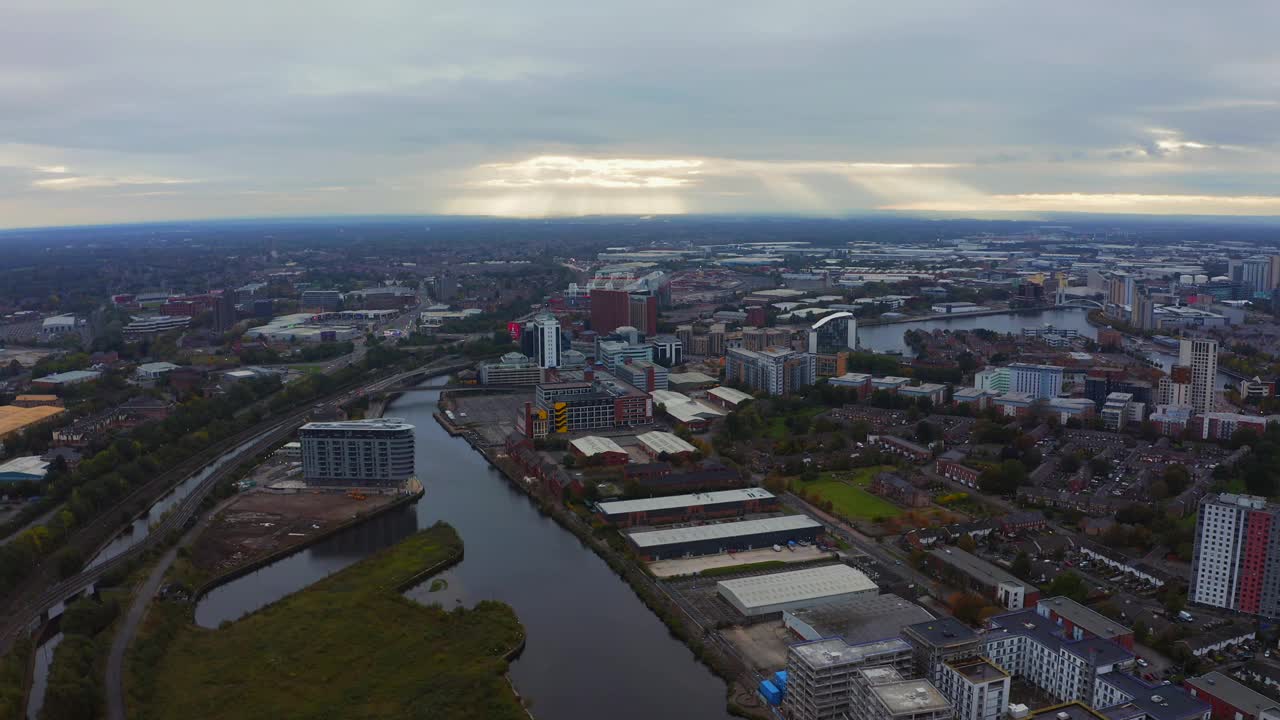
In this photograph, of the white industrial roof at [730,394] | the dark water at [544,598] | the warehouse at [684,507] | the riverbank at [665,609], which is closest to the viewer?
the riverbank at [665,609]

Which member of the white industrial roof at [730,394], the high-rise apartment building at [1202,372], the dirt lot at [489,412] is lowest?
the dirt lot at [489,412]

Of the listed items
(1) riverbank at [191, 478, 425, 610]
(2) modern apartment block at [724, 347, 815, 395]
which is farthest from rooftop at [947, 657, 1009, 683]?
(2) modern apartment block at [724, 347, 815, 395]

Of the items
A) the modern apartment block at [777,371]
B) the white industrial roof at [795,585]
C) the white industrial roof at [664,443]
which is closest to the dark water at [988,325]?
the modern apartment block at [777,371]

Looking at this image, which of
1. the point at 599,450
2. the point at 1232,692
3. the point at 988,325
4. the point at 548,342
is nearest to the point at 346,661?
the point at 599,450

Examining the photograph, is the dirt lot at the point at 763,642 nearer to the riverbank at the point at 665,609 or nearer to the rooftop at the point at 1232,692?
the riverbank at the point at 665,609

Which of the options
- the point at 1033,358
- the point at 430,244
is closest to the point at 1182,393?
the point at 1033,358

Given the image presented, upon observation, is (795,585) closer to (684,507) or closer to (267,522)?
(684,507)

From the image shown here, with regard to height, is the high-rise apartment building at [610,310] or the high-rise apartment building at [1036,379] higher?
the high-rise apartment building at [610,310]

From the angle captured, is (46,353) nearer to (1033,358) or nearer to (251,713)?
(251,713)
